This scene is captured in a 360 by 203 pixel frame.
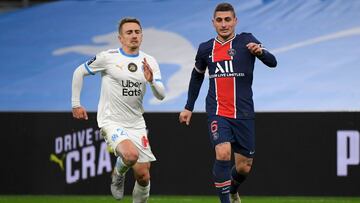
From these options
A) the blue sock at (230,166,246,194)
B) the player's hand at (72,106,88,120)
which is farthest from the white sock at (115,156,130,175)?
the blue sock at (230,166,246,194)

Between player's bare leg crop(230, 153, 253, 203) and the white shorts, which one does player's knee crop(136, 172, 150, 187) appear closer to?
the white shorts

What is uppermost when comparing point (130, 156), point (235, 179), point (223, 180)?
point (130, 156)

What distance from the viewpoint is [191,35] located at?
1781 cm

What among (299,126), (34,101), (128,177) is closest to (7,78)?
(34,101)

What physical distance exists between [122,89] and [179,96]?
6.54 m

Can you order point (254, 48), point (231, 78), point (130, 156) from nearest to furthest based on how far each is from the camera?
point (254, 48), point (130, 156), point (231, 78)

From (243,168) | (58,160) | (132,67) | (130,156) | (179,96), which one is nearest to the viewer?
(130,156)

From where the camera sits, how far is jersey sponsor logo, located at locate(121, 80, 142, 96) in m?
9.65

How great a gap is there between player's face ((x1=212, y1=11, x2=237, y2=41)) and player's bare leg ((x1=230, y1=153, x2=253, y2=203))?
1.33m

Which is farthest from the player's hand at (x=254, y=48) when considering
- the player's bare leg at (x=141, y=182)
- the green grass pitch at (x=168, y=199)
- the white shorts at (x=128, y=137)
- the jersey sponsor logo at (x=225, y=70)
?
the green grass pitch at (x=168, y=199)

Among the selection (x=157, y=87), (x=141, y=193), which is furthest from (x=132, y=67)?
(x=141, y=193)

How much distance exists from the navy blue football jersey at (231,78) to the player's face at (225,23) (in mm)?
86

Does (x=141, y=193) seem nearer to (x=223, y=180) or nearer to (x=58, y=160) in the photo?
(x=223, y=180)

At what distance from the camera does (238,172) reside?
10.0m
